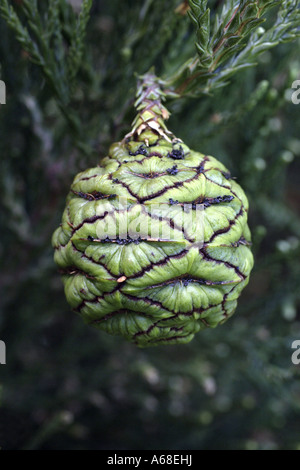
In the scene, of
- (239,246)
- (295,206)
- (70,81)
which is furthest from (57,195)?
(295,206)

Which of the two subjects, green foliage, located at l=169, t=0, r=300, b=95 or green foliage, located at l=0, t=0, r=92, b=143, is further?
green foliage, located at l=0, t=0, r=92, b=143

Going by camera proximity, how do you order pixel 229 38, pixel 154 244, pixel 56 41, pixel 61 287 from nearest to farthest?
pixel 154 244
pixel 229 38
pixel 56 41
pixel 61 287

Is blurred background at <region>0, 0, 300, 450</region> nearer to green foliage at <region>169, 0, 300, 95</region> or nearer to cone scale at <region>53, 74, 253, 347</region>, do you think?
green foliage at <region>169, 0, 300, 95</region>

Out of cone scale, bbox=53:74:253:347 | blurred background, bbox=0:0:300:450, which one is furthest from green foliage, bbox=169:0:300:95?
cone scale, bbox=53:74:253:347

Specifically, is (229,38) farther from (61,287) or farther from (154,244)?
(61,287)

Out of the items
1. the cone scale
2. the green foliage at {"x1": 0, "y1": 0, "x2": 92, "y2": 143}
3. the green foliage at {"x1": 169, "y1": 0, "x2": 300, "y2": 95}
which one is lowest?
the cone scale

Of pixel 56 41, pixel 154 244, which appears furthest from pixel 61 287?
pixel 154 244

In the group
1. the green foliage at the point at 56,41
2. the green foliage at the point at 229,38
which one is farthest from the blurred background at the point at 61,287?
the green foliage at the point at 229,38
